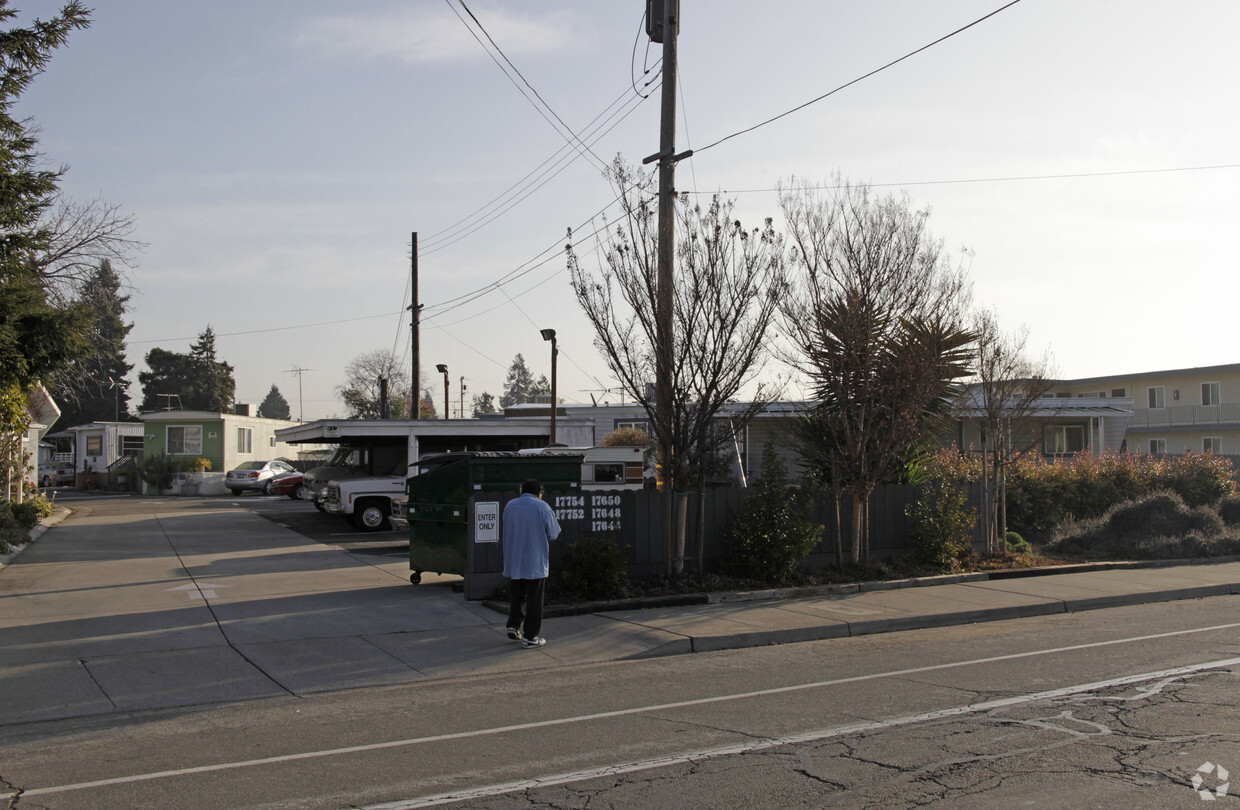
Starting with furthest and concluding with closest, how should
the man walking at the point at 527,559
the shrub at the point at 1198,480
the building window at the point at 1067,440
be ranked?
1. the building window at the point at 1067,440
2. the shrub at the point at 1198,480
3. the man walking at the point at 527,559

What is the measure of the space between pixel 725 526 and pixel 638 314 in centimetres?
349

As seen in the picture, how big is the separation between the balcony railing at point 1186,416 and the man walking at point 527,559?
138ft

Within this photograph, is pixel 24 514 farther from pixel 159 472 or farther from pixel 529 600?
pixel 159 472

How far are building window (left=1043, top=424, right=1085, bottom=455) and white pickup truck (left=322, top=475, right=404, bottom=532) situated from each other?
23.9 metres

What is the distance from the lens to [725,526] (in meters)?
14.2

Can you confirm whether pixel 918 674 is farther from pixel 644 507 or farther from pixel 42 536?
pixel 42 536

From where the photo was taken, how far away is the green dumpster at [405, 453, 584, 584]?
12.8 meters

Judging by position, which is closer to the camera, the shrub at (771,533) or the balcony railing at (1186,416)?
the shrub at (771,533)

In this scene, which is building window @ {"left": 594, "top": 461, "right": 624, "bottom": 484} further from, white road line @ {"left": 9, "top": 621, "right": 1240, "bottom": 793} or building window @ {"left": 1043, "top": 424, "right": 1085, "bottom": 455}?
building window @ {"left": 1043, "top": 424, "right": 1085, "bottom": 455}

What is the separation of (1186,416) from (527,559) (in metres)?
46.5

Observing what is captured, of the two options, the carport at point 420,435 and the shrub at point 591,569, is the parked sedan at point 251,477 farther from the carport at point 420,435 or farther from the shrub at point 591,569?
the shrub at point 591,569

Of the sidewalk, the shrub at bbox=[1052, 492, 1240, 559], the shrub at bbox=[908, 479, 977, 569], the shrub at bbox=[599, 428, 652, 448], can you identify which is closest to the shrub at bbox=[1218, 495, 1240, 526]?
the shrub at bbox=[1052, 492, 1240, 559]

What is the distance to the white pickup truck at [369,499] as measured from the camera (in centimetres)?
2306

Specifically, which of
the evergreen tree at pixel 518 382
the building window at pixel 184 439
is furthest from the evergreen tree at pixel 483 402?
the building window at pixel 184 439
